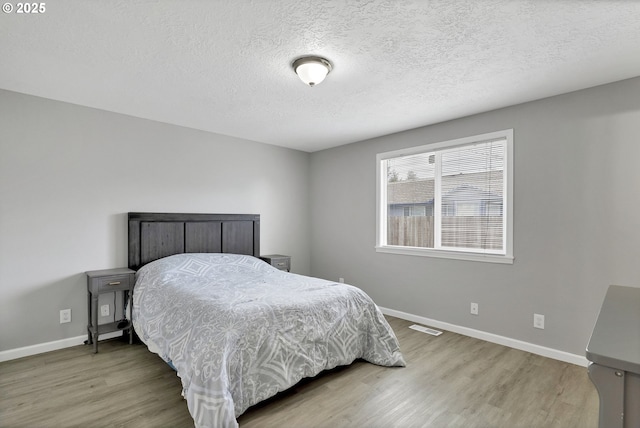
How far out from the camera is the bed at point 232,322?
1973 mm

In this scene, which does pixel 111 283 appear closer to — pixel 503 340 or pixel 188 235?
pixel 188 235

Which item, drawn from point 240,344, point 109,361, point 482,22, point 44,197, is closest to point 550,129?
point 482,22

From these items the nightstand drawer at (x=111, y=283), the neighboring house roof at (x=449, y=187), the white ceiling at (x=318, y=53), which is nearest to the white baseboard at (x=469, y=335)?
the nightstand drawer at (x=111, y=283)

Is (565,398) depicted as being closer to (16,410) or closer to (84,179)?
(16,410)

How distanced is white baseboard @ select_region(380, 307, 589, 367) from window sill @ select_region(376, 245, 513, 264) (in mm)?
767

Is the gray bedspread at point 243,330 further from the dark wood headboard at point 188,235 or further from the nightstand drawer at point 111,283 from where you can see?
the dark wood headboard at point 188,235

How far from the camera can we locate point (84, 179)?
3248mm

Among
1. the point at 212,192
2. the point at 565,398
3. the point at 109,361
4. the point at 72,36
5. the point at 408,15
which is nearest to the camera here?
the point at 408,15

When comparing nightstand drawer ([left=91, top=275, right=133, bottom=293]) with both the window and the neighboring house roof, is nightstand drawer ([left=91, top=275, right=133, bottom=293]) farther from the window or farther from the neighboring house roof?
the neighboring house roof

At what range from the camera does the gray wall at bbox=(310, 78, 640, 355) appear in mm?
2600

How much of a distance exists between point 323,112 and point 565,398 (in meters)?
3.16

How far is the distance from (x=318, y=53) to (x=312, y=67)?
0.10 metres

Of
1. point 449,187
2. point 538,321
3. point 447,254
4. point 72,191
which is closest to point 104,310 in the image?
point 72,191

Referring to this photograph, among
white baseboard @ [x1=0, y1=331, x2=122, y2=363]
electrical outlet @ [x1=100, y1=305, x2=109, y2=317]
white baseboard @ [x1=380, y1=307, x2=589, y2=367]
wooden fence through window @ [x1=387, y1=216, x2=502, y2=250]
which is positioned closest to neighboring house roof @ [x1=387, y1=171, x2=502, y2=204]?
wooden fence through window @ [x1=387, y1=216, x2=502, y2=250]
